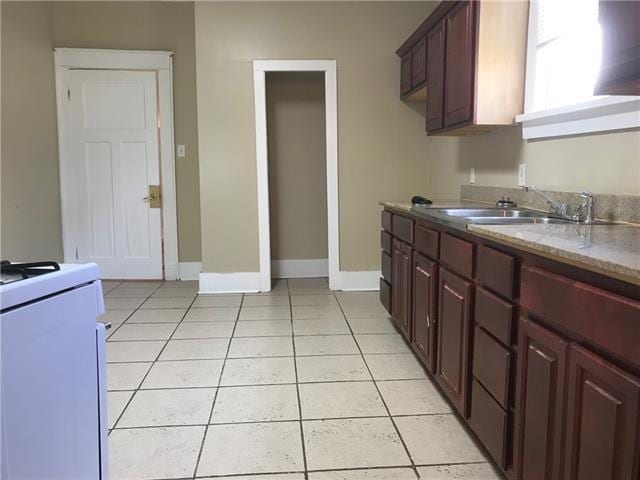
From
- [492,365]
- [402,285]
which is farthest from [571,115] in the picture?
[402,285]

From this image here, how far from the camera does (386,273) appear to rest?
346cm

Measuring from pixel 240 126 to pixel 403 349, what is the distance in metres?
2.48

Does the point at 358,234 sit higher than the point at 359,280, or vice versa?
the point at 358,234

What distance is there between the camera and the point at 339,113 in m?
4.47

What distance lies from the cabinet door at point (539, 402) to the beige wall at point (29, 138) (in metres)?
3.88

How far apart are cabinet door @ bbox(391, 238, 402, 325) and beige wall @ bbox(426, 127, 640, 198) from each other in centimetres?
71

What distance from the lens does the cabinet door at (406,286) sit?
281 cm

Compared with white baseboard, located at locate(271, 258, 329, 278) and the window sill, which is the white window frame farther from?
white baseboard, located at locate(271, 258, 329, 278)

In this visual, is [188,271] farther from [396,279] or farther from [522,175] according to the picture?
[522,175]

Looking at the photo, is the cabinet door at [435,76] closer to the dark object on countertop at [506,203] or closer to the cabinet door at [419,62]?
the cabinet door at [419,62]

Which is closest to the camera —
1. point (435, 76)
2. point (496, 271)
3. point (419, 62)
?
point (496, 271)

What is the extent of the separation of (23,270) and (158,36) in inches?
172

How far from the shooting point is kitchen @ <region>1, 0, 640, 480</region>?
1353 millimetres

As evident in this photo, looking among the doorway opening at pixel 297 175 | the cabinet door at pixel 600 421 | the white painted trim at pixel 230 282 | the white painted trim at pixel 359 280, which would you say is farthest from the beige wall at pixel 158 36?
the cabinet door at pixel 600 421
